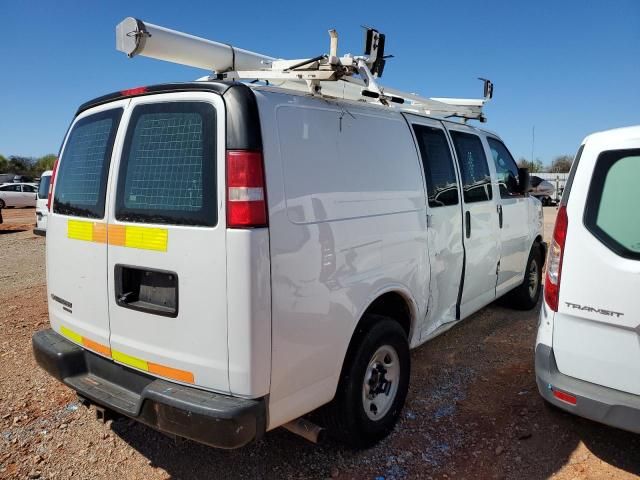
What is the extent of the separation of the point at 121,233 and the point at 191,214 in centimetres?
52

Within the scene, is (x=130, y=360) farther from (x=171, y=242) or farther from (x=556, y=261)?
(x=556, y=261)

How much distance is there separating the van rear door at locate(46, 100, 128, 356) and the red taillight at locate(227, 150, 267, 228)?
0.91 metres

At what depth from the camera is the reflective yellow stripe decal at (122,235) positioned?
7.98ft

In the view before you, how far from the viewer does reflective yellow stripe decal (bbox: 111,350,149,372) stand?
2.56m

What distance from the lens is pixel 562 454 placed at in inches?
120

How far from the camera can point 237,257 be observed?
219 cm

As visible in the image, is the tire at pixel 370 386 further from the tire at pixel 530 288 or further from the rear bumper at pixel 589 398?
the tire at pixel 530 288

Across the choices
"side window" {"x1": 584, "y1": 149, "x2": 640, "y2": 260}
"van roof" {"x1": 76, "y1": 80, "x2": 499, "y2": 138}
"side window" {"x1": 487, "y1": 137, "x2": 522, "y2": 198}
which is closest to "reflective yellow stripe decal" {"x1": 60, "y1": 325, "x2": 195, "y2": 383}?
"van roof" {"x1": 76, "y1": 80, "x2": 499, "y2": 138}

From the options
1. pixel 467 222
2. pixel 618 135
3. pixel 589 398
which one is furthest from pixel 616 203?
pixel 467 222

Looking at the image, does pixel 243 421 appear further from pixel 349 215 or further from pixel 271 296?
pixel 349 215

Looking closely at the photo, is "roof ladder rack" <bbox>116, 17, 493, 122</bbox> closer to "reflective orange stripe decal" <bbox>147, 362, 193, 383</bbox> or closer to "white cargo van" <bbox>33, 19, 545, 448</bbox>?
"white cargo van" <bbox>33, 19, 545, 448</bbox>

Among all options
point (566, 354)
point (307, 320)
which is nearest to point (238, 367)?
point (307, 320)

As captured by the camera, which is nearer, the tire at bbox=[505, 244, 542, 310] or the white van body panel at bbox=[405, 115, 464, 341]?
the white van body panel at bbox=[405, 115, 464, 341]

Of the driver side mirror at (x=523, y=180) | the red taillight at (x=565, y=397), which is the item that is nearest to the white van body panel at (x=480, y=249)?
the driver side mirror at (x=523, y=180)
